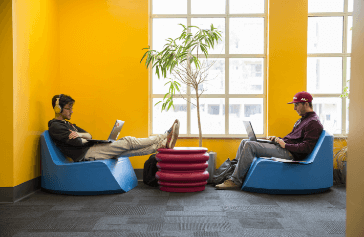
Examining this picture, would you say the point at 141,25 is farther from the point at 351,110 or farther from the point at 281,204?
the point at 351,110

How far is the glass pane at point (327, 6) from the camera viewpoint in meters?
4.71

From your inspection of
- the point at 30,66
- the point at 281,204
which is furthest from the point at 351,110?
the point at 30,66

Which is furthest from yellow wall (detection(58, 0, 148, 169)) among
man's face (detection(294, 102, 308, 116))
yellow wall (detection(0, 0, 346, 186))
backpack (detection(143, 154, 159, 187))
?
man's face (detection(294, 102, 308, 116))

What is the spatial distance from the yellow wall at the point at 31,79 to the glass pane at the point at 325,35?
400 centimetres

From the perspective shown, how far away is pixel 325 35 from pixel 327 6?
46 cm

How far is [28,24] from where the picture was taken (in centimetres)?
356

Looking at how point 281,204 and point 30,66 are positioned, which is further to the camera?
point 30,66

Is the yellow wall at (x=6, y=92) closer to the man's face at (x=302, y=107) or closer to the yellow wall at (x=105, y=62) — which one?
the yellow wall at (x=105, y=62)

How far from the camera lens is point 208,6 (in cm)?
479

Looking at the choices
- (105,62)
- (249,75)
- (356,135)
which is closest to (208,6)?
(249,75)

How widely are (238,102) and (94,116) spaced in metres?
2.31

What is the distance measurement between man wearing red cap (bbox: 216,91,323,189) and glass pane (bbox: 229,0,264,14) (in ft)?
5.76

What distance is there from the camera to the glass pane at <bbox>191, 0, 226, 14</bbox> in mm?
4785

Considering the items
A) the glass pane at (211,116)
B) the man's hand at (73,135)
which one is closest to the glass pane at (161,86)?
the glass pane at (211,116)
